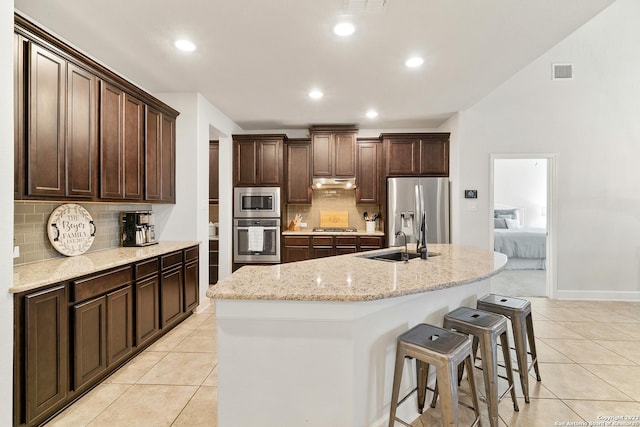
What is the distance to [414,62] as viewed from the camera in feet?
9.54

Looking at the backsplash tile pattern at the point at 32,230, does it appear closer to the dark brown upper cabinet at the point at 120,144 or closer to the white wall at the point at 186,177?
the dark brown upper cabinet at the point at 120,144

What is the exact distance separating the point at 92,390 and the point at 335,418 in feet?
6.00

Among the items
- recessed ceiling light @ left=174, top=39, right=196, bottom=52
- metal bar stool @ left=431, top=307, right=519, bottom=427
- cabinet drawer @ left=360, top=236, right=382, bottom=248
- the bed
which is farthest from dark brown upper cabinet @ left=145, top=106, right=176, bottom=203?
the bed

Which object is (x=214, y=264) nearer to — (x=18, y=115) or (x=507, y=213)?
(x=18, y=115)

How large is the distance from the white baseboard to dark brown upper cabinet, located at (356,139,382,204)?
296 centimetres

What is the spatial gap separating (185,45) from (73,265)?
1.95m

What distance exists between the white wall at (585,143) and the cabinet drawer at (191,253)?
357 centimetres

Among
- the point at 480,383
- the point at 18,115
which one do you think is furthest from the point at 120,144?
A: the point at 480,383

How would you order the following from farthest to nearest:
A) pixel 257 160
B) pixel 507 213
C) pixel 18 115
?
pixel 507 213
pixel 257 160
pixel 18 115

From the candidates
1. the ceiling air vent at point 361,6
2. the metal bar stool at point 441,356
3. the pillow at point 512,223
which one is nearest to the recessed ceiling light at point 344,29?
the ceiling air vent at point 361,6

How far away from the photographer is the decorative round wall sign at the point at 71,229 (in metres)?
2.39

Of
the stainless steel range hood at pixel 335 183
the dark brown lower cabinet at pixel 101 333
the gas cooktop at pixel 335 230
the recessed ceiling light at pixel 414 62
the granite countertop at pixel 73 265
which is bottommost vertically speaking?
the dark brown lower cabinet at pixel 101 333

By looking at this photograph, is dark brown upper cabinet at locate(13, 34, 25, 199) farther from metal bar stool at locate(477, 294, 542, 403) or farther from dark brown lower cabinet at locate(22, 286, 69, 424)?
metal bar stool at locate(477, 294, 542, 403)

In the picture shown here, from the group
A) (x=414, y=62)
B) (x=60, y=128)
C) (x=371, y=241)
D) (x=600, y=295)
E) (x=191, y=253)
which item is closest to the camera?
(x=60, y=128)
